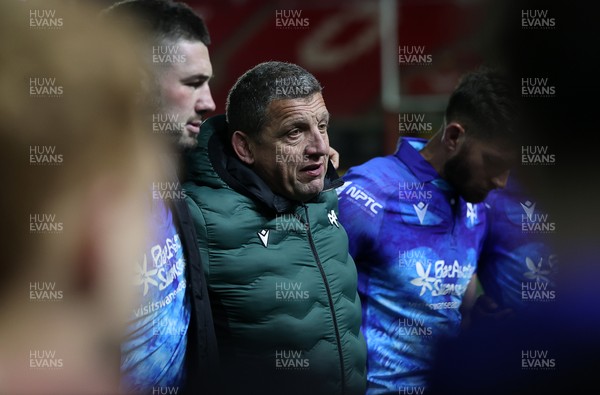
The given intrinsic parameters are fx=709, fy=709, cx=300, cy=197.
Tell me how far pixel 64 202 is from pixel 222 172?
150 centimetres

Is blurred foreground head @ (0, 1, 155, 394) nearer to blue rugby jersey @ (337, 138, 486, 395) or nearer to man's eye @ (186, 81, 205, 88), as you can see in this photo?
man's eye @ (186, 81, 205, 88)

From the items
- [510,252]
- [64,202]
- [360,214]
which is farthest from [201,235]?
[510,252]

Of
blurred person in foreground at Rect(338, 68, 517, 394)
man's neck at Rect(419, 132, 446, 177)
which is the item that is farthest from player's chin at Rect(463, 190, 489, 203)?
man's neck at Rect(419, 132, 446, 177)

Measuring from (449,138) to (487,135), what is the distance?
0.50ft

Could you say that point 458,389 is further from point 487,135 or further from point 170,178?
point 487,135

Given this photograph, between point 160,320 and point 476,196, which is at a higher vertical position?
point 476,196

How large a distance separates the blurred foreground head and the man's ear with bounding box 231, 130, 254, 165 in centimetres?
146

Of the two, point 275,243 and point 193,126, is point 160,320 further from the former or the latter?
point 193,126

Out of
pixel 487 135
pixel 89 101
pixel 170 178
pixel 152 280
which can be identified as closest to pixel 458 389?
pixel 152 280

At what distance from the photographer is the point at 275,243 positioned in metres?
2.29

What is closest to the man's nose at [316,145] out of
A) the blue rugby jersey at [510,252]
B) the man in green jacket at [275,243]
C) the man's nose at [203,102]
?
the man in green jacket at [275,243]

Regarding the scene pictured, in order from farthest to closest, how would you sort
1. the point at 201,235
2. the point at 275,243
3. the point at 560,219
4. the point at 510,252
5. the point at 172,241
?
the point at 510,252, the point at 275,243, the point at 201,235, the point at 172,241, the point at 560,219

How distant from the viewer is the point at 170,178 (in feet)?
6.16

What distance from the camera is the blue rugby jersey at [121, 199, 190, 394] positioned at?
1.64m
